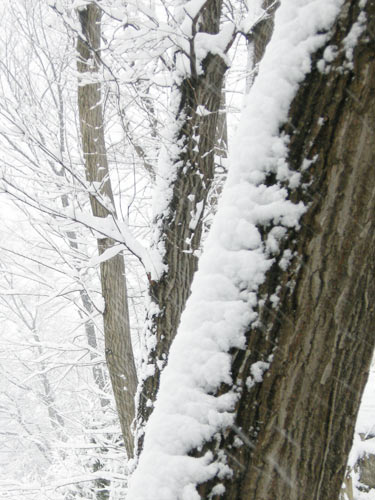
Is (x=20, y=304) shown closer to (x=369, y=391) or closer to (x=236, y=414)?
(x=369, y=391)

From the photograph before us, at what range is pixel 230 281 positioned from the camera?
1.01 m

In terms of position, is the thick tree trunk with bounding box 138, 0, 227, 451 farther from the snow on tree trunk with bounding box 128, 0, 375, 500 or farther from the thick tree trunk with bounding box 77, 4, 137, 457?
the snow on tree trunk with bounding box 128, 0, 375, 500

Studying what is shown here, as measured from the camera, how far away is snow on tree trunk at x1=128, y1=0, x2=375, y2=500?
3.01 feet

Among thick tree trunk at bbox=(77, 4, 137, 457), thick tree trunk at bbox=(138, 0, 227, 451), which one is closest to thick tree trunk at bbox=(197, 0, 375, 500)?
thick tree trunk at bbox=(138, 0, 227, 451)

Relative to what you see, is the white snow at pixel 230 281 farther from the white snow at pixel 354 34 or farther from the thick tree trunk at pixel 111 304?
the thick tree trunk at pixel 111 304

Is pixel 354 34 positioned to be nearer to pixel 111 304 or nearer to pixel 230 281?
pixel 230 281

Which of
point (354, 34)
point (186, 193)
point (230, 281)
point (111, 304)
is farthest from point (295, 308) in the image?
point (111, 304)

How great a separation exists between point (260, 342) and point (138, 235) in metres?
3.48

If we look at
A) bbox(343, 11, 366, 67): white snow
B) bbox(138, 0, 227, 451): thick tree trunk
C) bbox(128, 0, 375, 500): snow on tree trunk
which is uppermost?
bbox(138, 0, 227, 451): thick tree trunk

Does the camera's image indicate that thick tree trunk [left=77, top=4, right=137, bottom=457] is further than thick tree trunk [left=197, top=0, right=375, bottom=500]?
Yes

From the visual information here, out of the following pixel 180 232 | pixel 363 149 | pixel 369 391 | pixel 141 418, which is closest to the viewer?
pixel 363 149

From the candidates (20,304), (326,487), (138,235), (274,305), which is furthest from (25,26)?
(20,304)

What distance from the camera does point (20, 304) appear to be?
1048 cm

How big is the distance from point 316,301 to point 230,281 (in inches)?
8.8
